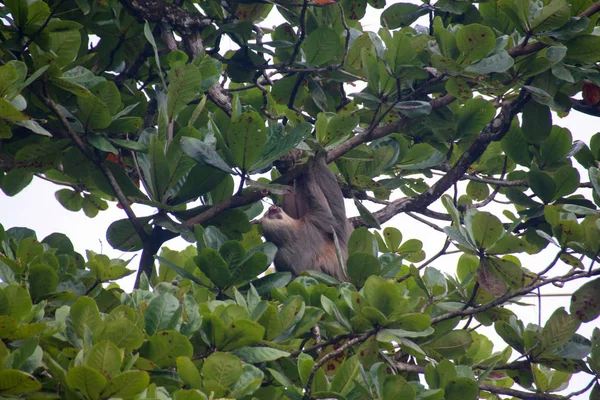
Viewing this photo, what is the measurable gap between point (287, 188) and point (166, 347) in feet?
4.51

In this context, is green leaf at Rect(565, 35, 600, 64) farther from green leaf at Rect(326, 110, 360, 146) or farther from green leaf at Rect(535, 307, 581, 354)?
green leaf at Rect(535, 307, 581, 354)

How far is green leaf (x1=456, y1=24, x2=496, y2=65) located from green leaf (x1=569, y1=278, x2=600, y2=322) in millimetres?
1234

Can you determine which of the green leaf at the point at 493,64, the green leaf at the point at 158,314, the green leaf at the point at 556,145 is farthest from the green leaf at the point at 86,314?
the green leaf at the point at 556,145

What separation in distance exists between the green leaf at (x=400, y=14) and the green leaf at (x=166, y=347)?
2.85 metres

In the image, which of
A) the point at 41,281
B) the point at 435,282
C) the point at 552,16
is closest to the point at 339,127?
the point at 435,282

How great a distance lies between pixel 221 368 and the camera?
7.49 feet

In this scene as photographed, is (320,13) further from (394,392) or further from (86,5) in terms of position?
(394,392)

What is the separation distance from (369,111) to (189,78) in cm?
124

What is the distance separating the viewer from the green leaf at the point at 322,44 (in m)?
4.10

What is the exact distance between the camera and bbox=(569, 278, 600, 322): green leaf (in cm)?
303

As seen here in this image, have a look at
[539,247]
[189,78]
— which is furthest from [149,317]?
[539,247]

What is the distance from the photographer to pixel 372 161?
411 centimetres

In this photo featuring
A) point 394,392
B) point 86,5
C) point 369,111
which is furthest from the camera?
point 369,111

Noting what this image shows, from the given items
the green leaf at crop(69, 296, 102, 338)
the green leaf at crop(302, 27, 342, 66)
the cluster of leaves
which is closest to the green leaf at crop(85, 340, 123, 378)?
the cluster of leaves
